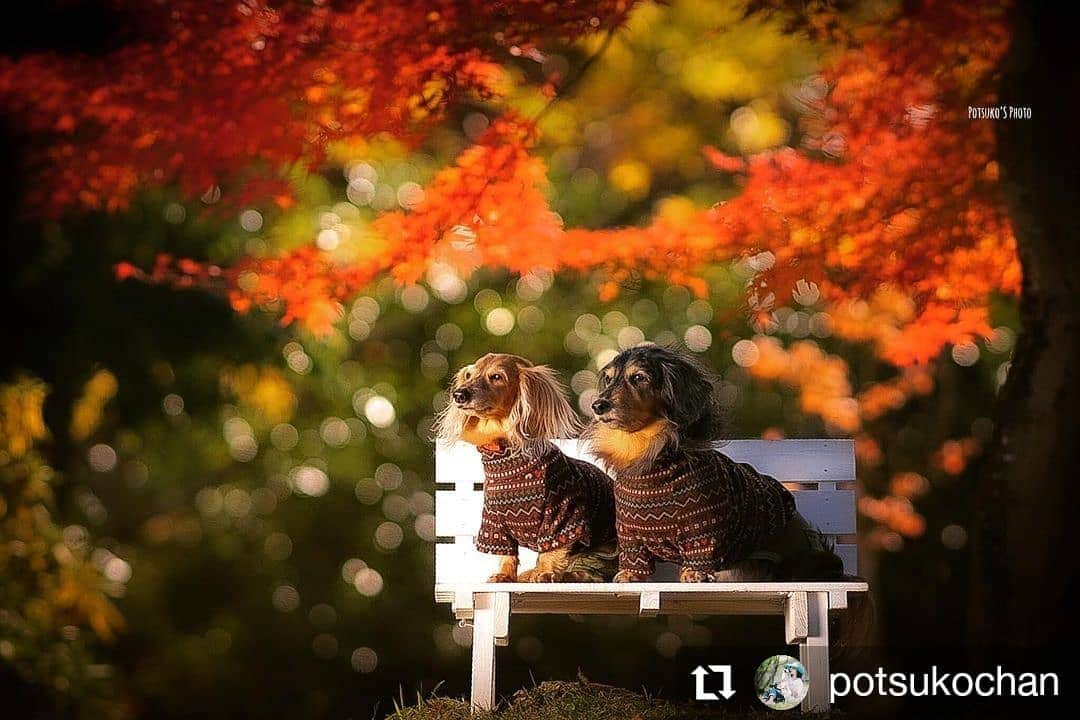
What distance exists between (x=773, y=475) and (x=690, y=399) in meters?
0.56

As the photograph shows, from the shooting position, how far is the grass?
10.2 feet

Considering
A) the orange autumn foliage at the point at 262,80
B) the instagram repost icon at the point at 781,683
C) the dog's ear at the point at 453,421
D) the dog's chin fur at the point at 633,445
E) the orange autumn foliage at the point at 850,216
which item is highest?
the orange autumn foliage at the point at 262,80

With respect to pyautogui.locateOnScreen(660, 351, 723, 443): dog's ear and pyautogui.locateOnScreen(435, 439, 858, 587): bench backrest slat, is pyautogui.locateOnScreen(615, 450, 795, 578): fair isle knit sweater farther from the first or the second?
pyautogui.locateOnScreen(435, 439, 858, 587): bench backrest slat

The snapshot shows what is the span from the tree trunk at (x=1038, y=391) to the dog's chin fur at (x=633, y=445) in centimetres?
115

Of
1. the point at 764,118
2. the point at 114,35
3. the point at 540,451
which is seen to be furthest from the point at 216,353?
the point at 764,118

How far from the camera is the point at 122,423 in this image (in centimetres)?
388

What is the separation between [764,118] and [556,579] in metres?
1.63

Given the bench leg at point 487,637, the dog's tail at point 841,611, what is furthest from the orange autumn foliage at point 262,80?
the dog's tail at point 841,611

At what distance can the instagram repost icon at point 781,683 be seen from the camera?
3.13 meters

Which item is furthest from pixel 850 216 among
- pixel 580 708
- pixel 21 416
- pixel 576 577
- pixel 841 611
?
pixel 21 416

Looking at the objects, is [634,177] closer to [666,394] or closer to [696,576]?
[666,394]

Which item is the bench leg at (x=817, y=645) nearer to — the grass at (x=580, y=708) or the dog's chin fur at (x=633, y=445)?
the grass at (x=580, y=708)

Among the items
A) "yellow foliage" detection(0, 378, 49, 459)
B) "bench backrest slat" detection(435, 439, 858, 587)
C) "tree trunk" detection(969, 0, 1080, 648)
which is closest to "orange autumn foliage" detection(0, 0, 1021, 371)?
"tree trunk" detection(969, 0, 1080, 648)

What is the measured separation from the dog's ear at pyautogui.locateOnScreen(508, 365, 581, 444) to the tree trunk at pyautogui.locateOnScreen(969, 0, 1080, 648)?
50.0 inches
